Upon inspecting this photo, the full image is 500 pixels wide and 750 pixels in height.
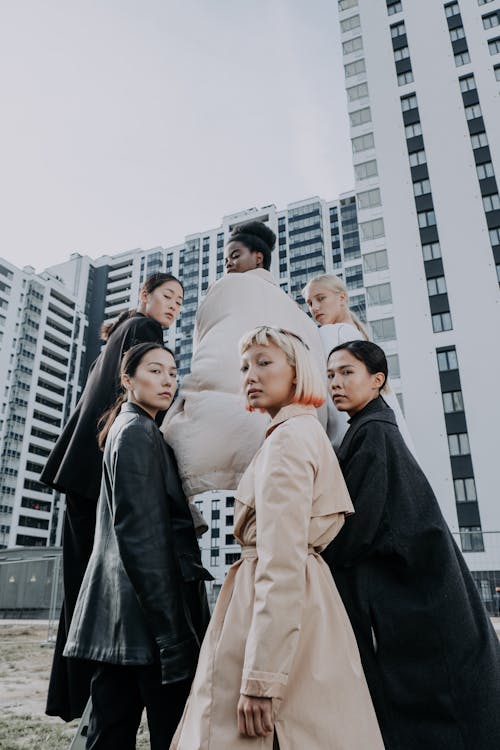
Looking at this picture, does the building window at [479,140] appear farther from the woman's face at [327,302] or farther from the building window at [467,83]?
the woman's face at [327,302]

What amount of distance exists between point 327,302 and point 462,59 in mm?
33101

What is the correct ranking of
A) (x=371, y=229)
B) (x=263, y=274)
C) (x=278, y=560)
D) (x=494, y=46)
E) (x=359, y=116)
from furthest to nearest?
(x=359, y=116), (x=494, y=46), (x=371, y=229), (x=263, y=274), (x=278, y=560)

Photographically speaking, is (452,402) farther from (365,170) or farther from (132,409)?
(132,409)

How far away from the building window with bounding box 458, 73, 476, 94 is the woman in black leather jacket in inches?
1288

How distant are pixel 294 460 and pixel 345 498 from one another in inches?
8.7

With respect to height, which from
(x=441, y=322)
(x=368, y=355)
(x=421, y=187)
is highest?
(x=421, y=187)

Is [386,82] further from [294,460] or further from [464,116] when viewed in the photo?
[294,460]

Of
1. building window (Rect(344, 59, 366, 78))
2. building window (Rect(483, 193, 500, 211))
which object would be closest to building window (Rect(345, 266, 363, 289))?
building window (Rect(344, 59, 366, 78))

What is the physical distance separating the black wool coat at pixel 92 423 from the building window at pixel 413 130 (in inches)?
1206

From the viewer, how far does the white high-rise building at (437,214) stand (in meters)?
23.3

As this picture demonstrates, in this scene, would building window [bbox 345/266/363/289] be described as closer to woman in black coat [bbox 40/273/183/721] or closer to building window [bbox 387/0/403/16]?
building window [bbox 387/0/403/16]

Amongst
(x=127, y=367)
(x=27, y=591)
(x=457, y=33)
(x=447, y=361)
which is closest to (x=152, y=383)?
(x=127, y=367)

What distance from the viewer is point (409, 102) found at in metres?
29.7

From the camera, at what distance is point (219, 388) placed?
→ 2.03 meters
